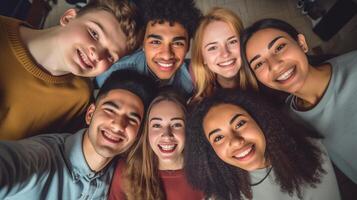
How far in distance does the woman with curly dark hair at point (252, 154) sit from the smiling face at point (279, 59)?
212 millimetres

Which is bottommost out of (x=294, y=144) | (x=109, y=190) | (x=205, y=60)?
(x=109, y=190)

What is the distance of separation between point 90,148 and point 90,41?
59 cm

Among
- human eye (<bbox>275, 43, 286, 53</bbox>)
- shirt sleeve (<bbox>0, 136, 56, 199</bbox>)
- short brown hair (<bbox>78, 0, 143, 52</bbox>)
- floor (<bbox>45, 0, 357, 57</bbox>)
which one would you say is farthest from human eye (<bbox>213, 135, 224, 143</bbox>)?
floor (<bbox>45, 0, 357, 57</bbox>)

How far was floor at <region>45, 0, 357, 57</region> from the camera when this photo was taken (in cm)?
222

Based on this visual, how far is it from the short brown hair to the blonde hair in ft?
1.33

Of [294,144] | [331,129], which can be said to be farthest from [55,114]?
[331,129]

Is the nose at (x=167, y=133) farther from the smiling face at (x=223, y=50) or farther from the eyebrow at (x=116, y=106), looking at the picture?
the smiling face at (x=223, y=50)

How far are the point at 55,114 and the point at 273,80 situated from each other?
1.22 metres

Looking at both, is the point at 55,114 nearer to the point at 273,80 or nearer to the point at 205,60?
the point at 205,60

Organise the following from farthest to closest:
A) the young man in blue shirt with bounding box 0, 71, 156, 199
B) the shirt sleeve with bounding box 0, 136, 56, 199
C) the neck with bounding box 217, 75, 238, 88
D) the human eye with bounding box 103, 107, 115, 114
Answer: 1. the neck with bounding box 217, 75, 238, 88
2. the human eye with bounding box 103, 107, 115, 114
3. the young man in blue shirt with bounding box 0, 71, 156, 199
4. the shirt sleeve with bounding box 0, 136, 56, 199

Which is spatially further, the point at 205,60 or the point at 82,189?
the point at 205,60

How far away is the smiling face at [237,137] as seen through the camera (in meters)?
1.37

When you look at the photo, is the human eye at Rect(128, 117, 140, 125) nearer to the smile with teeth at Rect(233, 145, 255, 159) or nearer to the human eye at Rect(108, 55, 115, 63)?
the human eye at Rect(108, 55, 115, 63)

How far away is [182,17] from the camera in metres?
1.91
